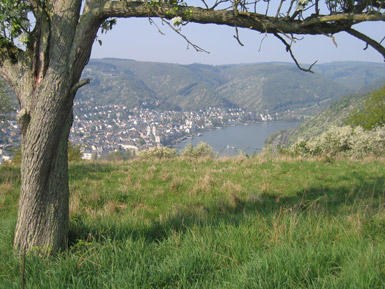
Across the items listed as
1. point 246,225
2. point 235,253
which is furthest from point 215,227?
point 235,253

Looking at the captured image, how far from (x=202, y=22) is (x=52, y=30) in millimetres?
2012

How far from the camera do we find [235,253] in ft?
11.5

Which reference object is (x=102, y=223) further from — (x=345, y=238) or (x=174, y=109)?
(x=174, y=109)

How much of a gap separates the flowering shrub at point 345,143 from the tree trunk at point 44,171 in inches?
610

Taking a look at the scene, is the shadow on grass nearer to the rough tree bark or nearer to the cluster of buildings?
the rough tree bark

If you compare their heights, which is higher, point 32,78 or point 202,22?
point 202,22

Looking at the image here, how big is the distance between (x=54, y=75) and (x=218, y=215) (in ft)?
13.7

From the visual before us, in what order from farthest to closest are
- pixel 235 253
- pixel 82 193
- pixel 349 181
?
1. pixel 349 181
2. pixel 82 193
3. pixel 235 253

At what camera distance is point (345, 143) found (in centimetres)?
1803

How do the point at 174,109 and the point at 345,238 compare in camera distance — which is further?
the point at 174,109

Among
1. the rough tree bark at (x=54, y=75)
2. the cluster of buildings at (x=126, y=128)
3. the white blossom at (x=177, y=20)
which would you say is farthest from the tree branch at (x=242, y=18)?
the cluster of buildings at (x=126, y=128)

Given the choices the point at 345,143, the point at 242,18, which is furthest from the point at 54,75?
the point at 345,143

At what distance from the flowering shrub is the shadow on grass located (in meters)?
8.62

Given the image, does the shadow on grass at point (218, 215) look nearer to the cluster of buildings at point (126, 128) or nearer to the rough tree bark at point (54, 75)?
the rough tree bark at point (54, 75)
